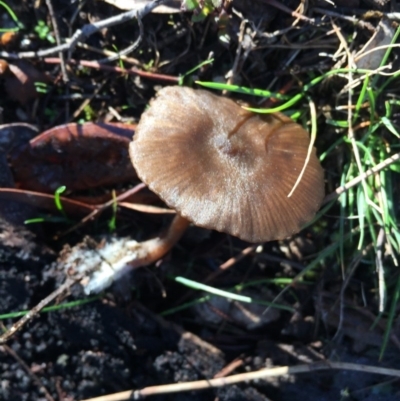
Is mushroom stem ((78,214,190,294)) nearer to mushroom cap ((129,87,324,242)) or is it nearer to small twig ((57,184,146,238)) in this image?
small twig ((57,184,146,238))

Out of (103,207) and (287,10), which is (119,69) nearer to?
(103,207)

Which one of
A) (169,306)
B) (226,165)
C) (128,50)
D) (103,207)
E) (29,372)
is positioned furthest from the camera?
(169,306)

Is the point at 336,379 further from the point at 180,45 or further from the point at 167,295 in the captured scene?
the point at 180,45

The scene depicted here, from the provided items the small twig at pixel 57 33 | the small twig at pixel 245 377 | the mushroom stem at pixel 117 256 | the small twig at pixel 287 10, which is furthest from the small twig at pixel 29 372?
the small twig at pixel 287 10

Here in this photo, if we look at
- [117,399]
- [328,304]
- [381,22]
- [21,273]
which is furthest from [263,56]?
[117,399]

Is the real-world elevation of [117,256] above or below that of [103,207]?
below

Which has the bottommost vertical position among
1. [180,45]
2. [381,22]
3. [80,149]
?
[80,149]

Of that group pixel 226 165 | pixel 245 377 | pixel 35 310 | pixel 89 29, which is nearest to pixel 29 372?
pixel 35 310

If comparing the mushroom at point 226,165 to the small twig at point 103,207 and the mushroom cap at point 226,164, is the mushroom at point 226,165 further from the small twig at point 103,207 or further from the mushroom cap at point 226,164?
the small twig at point 103,207
